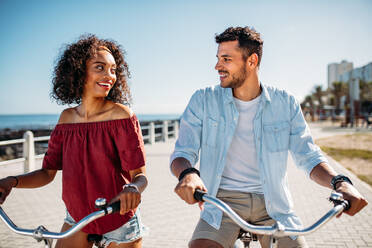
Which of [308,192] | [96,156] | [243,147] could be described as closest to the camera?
[96,156]

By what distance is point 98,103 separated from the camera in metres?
2.26

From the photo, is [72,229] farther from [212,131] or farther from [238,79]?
[238,79]

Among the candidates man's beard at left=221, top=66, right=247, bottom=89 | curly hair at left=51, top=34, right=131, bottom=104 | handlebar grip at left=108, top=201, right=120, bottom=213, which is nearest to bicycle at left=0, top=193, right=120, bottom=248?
handlebar grip at left=108, top=201, right=120, bottom=213

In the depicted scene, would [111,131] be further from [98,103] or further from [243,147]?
[243,147]

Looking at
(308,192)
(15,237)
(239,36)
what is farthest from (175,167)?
(308,192)

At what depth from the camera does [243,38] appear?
2.47m

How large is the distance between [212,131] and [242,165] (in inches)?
12.9

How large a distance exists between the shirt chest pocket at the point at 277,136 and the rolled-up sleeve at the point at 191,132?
1.60ft

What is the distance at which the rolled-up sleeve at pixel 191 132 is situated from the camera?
7.38ft

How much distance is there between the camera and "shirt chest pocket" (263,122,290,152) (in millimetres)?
2369

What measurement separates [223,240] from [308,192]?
18.5ft

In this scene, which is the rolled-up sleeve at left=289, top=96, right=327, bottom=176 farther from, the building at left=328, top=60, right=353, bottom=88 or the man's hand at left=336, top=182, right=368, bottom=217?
the building at left=328, top=60, right=353, bottom=88

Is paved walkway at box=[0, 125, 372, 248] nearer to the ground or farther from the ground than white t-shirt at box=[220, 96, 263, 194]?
nearer to the ground

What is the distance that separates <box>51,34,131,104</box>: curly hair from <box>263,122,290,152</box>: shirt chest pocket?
105 cm
